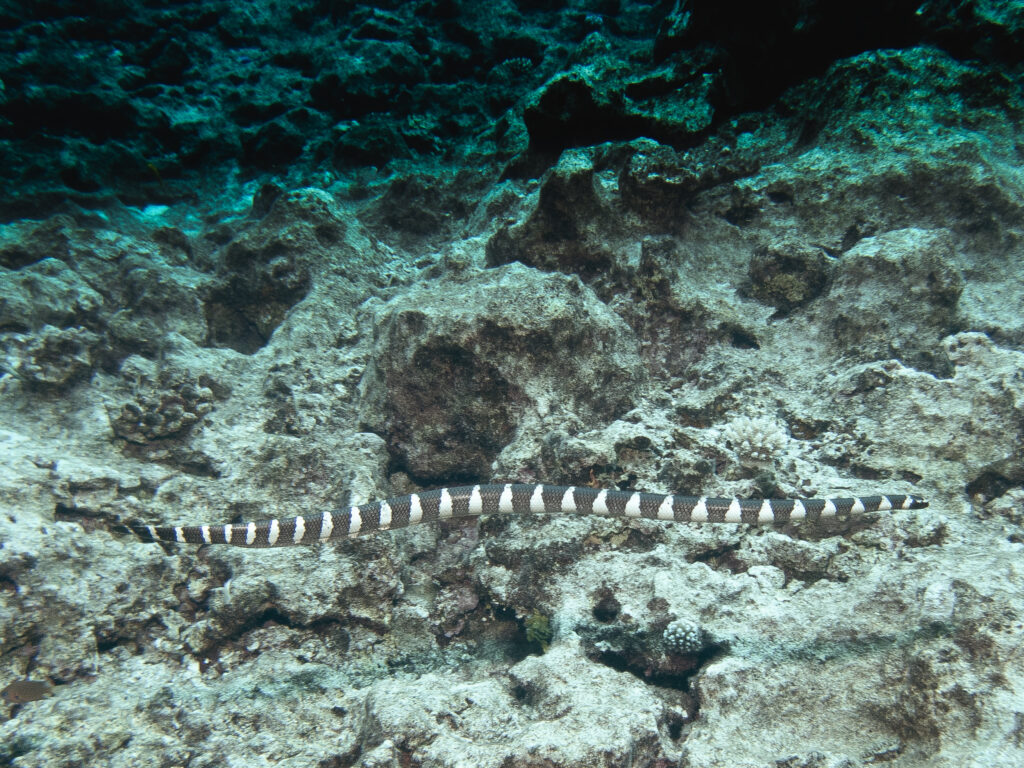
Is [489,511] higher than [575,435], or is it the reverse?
[575,435]

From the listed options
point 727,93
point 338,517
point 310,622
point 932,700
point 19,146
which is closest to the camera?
point 932,700

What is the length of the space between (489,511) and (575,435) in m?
1.01

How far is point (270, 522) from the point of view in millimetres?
4059

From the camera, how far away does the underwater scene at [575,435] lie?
3.00m

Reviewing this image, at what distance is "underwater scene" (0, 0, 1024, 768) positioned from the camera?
9.84ft

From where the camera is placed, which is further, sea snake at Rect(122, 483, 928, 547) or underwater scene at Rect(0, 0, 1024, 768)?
sea snake at Rect(122, 483, 928, 547)

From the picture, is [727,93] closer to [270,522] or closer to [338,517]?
[338,517]

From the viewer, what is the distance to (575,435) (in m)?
4.41

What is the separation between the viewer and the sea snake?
12.1ft

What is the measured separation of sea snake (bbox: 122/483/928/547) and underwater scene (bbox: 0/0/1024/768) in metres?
0.03

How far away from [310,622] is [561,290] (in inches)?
138

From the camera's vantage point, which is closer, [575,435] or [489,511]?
[489,511]

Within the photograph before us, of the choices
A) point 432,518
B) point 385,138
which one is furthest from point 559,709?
point 385,138

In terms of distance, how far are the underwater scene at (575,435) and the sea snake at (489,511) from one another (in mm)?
34
